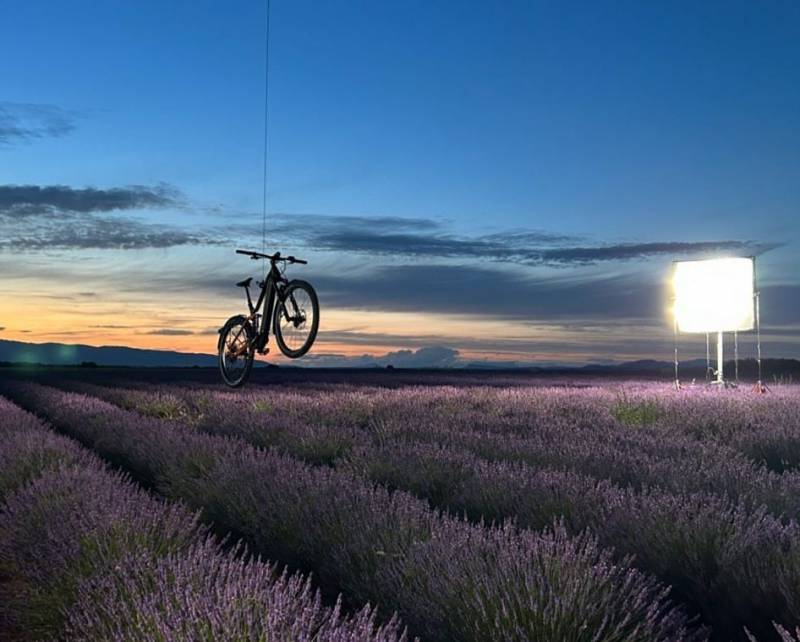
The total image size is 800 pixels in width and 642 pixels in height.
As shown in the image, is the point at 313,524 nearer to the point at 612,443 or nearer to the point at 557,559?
the point at 557,559

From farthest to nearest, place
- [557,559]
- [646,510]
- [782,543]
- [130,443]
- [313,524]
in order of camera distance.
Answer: [130,443]
[313,524]
[646,510]
[782,543]
[557,559]

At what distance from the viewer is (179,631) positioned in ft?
7.91

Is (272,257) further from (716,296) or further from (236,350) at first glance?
(716,296)

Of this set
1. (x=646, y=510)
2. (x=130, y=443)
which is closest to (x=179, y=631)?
(x=646, y=510)

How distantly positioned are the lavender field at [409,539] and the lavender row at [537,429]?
0.04 m

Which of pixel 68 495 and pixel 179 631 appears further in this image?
pixel 68 495

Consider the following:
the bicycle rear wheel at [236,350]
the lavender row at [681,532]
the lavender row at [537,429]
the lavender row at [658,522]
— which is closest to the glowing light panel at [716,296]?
the lavender row at [537,429]

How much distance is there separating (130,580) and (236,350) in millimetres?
10073

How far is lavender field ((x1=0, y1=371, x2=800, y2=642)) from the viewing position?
2.79 meters

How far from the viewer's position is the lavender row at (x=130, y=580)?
8.14 ft

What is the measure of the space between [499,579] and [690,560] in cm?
115

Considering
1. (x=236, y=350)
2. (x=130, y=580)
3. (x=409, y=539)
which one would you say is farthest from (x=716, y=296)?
(x=130, y=580)

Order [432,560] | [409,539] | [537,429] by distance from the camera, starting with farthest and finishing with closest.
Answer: [537,429], [409,539], [432,560]

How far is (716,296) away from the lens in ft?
60.2
